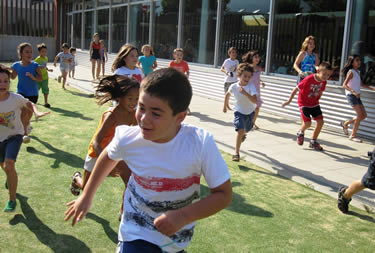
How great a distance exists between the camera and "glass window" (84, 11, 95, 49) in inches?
969

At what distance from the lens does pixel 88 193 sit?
212 cm

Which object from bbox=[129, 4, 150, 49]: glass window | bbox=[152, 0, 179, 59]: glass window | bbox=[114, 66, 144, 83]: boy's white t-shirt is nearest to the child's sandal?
bbox=[114, 66, 144, 83]: boy's white t-shirt

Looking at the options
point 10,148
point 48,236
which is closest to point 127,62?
point 10,148

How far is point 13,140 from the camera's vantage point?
14.1ft

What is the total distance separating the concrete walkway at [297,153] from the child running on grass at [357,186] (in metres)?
0.38

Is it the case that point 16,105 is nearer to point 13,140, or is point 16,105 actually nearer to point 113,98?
point 13,140

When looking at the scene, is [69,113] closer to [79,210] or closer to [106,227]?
[106,227]

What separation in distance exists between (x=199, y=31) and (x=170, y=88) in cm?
1280

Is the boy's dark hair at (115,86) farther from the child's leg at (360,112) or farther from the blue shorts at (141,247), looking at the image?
the child's leg at (360,112)

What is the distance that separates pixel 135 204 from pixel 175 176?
313 mm

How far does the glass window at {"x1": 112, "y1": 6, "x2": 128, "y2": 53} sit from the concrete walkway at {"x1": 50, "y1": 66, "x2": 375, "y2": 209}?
37.2 ft

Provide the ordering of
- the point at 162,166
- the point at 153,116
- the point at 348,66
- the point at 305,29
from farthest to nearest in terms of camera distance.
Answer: the point at 305,29
the point at 348,66
the point at 162,166
the point at 153,116

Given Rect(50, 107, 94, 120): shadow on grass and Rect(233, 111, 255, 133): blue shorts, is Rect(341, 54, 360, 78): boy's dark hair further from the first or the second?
Rect(50, 107, 94, 120): shadow on grass

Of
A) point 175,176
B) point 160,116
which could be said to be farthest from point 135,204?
point 160,116
